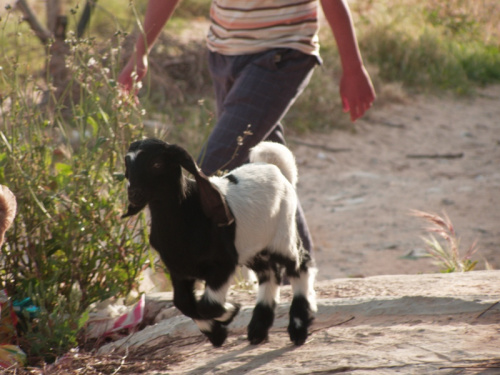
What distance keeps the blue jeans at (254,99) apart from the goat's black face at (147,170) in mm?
1012

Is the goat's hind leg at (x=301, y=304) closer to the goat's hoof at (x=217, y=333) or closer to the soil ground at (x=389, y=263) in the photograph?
the soil ground at (x=389, y=263)

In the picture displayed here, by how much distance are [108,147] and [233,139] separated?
0.56 metres

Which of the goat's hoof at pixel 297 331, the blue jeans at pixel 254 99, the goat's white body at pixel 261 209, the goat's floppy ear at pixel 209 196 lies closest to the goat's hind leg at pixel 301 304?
the goat's hoof at pixel 297 331

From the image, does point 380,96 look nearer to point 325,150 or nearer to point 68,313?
point 325,150

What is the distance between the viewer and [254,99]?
10.3 ft

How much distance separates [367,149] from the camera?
7918 mm

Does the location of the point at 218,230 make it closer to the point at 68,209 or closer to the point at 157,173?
the point at 157,173

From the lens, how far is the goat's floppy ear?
6.56 ft

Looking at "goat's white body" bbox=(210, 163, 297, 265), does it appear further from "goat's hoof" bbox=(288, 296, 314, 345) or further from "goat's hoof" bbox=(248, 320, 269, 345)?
"goat's hoof" bbox=(248, 320, 269, 345)

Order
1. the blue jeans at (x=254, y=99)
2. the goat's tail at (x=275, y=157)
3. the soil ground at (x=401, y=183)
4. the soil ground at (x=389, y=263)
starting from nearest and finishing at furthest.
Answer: the soil ground at (x=389, y=263) → the goat's tail at (x=275, y=157) → the blue jeans at (x=254, y=99) → the soil ground at (x=401, y=183)

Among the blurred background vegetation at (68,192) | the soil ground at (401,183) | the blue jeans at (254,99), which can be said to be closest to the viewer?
the blurred background vegetation at (68,192)

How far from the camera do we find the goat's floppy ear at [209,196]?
2.00 meters

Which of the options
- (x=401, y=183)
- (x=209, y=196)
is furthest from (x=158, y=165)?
(x=401, y=183)

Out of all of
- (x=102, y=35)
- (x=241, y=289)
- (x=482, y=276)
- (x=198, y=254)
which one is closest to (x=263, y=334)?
(x=198, y=254)
